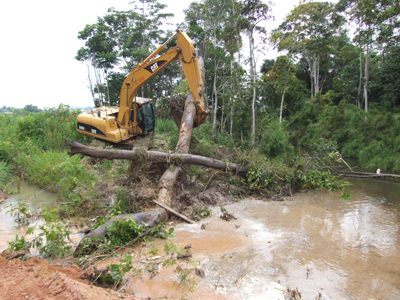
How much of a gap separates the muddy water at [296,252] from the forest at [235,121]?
1.75 feet

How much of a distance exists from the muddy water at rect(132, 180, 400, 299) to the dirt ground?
32.3 inches

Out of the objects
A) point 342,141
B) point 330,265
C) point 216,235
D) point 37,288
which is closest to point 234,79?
point 342,141

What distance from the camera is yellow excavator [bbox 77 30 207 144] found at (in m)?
9.04

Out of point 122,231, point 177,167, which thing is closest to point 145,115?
point 177,167

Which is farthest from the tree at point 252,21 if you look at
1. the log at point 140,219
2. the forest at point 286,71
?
the log at point 140,219

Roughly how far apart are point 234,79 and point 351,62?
34.5ft

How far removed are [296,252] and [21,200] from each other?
6843 mm

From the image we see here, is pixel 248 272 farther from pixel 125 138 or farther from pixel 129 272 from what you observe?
pixel 125 138

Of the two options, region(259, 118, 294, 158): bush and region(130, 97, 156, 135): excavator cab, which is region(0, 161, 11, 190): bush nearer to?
region(130, 97, 156, 135): excavator cab

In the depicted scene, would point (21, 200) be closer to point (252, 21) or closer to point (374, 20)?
point (252, 21)

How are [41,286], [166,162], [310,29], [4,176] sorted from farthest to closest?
[310,29] → [4,176] → [166,162] → [41,286]

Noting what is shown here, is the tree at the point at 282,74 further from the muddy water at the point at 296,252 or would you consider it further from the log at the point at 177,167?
the muddy water at the point at 296,252

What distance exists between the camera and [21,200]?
349 inches

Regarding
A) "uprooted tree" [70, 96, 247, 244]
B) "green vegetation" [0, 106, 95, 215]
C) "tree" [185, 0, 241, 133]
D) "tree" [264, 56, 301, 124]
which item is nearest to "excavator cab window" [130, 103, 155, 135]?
"uprooted tree" [70, 96, 247, 244]
